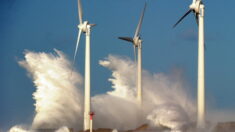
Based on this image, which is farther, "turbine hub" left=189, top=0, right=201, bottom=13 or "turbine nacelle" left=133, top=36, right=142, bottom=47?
"turbine nacelle" left=133, top=36, right=142, bottom=47

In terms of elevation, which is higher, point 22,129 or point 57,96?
point 57,96

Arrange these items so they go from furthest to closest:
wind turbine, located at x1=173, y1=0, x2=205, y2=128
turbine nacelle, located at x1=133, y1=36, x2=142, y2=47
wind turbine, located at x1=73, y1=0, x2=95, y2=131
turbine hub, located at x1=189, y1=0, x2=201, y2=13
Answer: turbine nacelle, located at x1=133, y1=36, x2=142, y2=47 → wind turbine, located at x1=73, y1=0, x2=95, y2=131 → turbine hub, located at x1=189, y1=0, x2=201, y2=13 → wind turbine, located at x1=173, y1=0, x2=205, y2=128

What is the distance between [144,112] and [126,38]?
69.5ft

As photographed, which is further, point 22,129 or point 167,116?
point 22,129

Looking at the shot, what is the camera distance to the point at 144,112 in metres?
139

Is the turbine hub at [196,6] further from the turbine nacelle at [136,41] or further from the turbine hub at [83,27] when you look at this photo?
the turbine nacelle at [136,41]

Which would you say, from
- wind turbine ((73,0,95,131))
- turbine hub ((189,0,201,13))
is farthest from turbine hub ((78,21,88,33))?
turbine hub ((189,0,201,13))

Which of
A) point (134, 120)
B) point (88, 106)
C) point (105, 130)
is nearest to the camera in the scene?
point (88, 106)

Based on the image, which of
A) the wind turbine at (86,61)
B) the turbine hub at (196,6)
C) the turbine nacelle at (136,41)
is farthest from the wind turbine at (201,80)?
the turbine nacelle at (136,41)

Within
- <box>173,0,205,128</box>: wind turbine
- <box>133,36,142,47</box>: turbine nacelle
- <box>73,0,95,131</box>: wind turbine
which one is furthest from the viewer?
<box>133,36,142,47</box>: turbine nacelle

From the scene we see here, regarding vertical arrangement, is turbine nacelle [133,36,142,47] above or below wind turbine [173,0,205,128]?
above

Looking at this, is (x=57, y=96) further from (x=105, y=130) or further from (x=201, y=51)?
(x=201, y=51)

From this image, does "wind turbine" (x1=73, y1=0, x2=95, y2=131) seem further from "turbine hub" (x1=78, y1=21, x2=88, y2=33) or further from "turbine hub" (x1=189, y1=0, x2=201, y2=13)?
"turbine hub" (x1=189, y1=0, x2=201, y2=13)

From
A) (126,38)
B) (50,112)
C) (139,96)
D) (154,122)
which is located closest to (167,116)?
(154,122)
